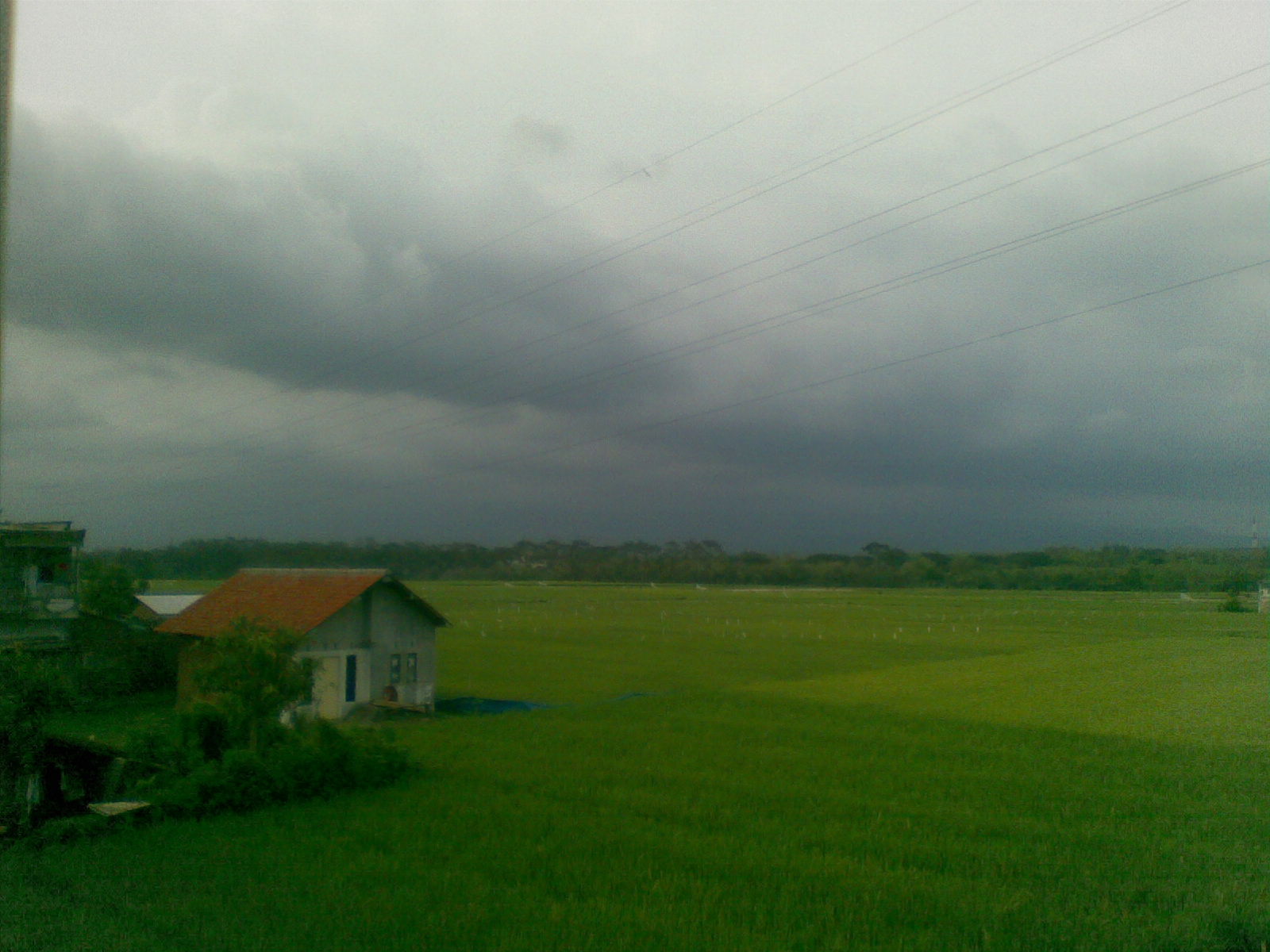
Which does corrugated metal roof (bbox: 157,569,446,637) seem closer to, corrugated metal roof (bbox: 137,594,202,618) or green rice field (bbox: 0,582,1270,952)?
corrugated metal roof (bbox: 137,594,202,618)

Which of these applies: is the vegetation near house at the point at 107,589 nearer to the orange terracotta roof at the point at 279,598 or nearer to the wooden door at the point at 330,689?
the orange terracotta roof at the point at 279,598

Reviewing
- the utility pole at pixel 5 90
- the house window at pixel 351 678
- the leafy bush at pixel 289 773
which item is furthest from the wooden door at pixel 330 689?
the utility pole at pixel 5 90

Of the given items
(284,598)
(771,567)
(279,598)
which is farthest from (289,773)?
(771,567)

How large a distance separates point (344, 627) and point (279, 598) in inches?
120

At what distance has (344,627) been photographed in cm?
2961

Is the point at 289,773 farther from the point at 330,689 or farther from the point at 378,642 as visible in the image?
the point at 378,642

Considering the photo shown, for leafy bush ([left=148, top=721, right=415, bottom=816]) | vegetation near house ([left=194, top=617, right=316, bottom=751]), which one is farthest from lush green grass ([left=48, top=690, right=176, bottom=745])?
leafy bush ([left=148, top=721, right=415, bottom=816])

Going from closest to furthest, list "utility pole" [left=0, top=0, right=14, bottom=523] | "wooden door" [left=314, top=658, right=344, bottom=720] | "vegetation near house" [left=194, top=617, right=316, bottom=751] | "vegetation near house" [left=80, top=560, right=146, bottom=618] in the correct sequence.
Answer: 1. "utility pole" [left=0, top=0, right=14, bottom=523]
2. "vegetation near house" [left=194, top=617, right=316, bottom=751]
3. "wooden door" [left=314, top=658, right=344, bottom=720]
4. "vegetation near house" [left=80, top=560, right=146, bottom=618]

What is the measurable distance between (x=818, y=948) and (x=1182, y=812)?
31.5 feet

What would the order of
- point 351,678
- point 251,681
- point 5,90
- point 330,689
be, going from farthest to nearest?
1. point 351,678
2. point 330,689
3. point 251,681
4. point 5,90

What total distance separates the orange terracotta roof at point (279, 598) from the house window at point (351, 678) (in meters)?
1.94

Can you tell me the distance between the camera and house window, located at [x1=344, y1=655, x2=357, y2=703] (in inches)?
1164

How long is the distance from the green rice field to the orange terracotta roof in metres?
4.68

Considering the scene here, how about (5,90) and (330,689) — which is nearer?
(5,90)
